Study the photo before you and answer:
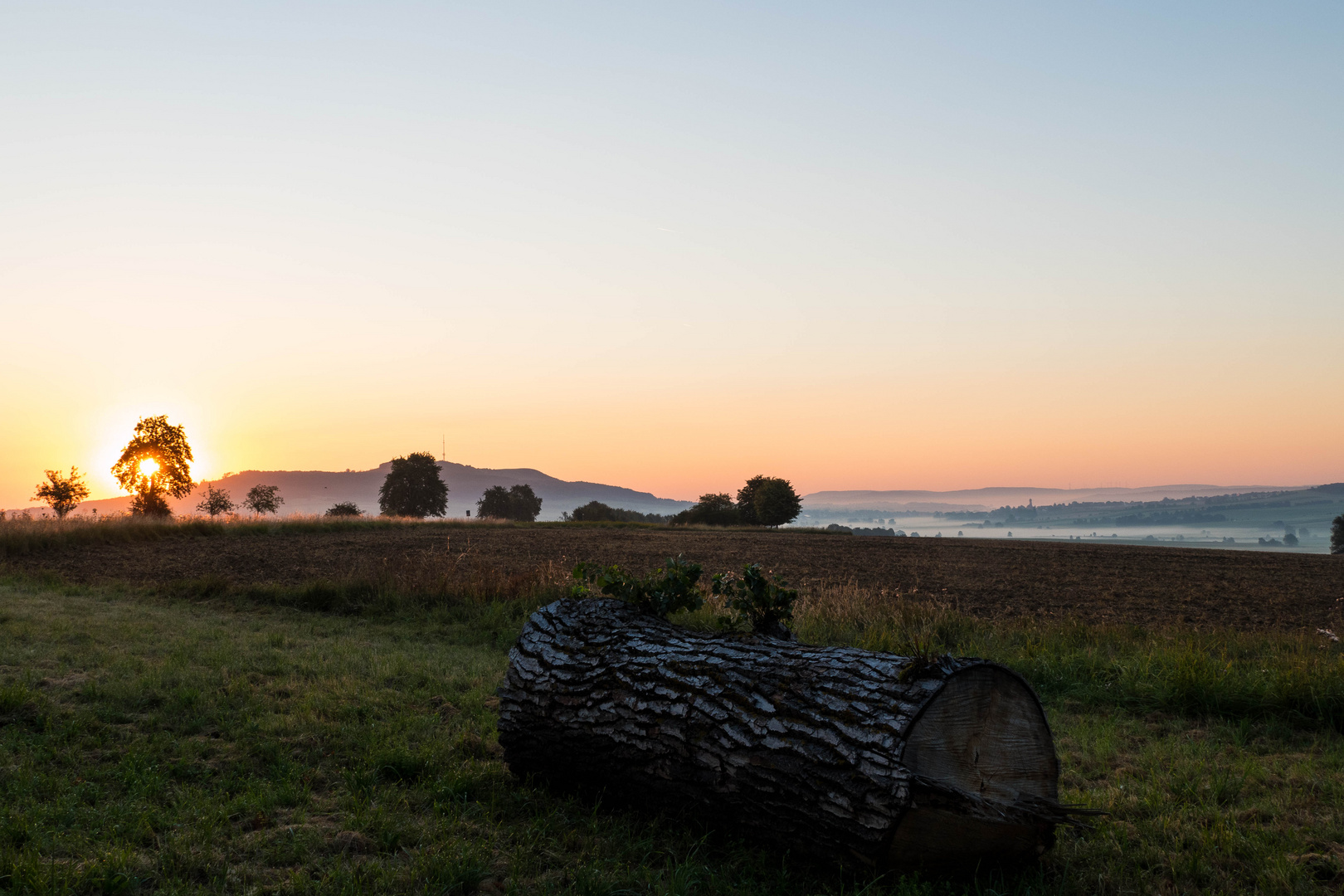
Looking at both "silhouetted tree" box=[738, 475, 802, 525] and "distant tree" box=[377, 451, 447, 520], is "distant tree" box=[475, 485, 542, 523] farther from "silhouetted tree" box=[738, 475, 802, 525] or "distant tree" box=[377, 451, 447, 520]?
"silhouetted tree" box=[738, 475, 802, 525]

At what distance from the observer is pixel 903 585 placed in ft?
63.7

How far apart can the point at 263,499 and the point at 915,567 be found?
75694mm

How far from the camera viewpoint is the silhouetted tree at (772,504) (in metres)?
62.6

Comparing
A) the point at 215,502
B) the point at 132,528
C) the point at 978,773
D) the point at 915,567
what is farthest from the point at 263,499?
the point at 978,773

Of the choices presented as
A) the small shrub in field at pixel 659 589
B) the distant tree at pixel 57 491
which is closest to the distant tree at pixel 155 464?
the distant tree at pixel 57 491

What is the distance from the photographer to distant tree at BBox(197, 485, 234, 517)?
84438 millimetres

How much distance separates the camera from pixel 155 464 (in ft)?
177

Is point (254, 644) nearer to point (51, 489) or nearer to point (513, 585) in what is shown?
point (513, 585)

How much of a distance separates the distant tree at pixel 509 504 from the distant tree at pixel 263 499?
22.0 meters

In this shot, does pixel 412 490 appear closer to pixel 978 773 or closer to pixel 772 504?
pixel 772 504

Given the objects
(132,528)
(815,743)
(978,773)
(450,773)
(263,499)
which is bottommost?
(450,773)

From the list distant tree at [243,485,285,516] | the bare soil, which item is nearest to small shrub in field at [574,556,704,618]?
the bare soil

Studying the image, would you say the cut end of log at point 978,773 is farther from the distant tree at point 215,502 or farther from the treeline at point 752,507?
the distant tree at point 215,502

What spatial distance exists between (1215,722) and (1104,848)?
3.79m
